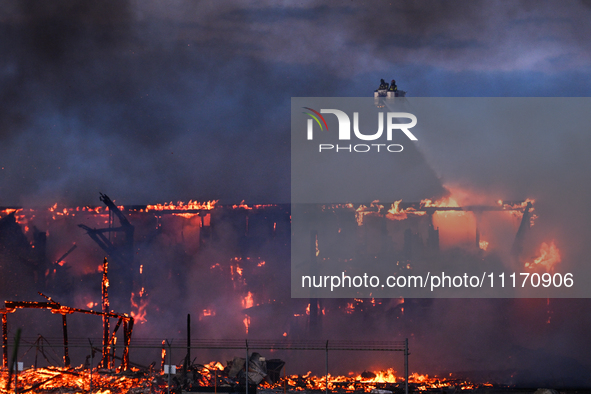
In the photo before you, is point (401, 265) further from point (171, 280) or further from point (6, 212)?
point (6, 212)

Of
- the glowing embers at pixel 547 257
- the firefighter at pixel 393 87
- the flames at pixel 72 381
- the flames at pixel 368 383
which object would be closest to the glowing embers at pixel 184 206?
the flames at pixel 368 383

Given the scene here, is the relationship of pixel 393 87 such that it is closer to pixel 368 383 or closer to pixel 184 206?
pixel 184 206

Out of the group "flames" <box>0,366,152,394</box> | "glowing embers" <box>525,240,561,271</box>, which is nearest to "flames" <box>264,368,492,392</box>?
"flames" <box>0,366,152,394</box>

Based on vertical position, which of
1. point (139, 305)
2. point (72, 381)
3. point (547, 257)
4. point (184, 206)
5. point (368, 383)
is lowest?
point (368, 383)

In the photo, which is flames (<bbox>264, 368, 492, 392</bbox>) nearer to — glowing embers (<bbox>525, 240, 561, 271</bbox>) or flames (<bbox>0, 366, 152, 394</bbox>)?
flames (<bbox>0, 366, 152, 394</bbox>)

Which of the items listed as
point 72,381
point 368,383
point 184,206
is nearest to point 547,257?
point 368,383

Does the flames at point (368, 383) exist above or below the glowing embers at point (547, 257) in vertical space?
below

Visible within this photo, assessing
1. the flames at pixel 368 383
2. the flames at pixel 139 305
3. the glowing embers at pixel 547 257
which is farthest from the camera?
the flames at pixel 139 305

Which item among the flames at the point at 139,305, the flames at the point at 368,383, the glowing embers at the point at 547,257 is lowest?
the flames at the point at 368,383

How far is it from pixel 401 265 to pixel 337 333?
9582 mm

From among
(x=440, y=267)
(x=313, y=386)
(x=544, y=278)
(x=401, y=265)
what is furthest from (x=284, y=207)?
(x=544, y=278)

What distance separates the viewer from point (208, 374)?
99.1 ft

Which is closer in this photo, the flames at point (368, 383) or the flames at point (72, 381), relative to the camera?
the flames at point (72, 381)

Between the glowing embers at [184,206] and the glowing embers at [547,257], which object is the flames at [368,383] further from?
the glowing embers at [184,206]
